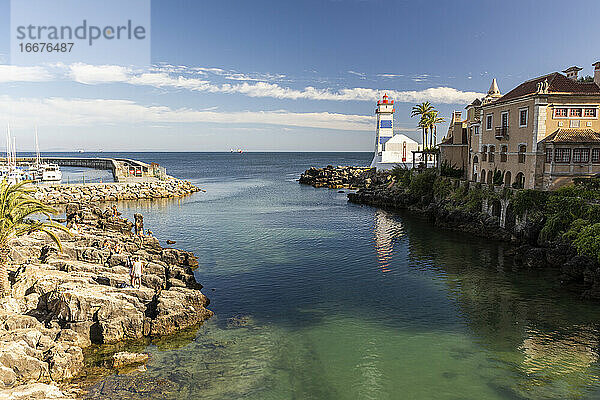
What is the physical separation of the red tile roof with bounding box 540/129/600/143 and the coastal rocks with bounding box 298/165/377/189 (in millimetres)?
60267

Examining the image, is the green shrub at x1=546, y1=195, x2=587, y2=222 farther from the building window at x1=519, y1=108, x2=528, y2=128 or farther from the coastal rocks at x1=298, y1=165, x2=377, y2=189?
the coastal rocks at x1=298, y1=165, x2=377, y2=189

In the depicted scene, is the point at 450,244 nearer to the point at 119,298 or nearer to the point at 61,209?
the point at 119,298

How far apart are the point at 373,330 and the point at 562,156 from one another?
3144 centimetres

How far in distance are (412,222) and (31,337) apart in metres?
48.1

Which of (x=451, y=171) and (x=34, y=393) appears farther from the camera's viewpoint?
(x=451, y=171)

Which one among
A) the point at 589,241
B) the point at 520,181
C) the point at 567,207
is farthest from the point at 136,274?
the point at 520,181

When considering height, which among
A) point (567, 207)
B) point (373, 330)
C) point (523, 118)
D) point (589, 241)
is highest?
point (523, 118)

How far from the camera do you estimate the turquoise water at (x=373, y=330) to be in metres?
19.2

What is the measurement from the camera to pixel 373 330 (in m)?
25.0

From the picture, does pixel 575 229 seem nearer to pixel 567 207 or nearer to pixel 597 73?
pixel 567 207

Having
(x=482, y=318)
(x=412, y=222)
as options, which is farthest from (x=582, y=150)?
(x=482, y=318)

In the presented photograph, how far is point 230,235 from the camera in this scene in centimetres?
5012

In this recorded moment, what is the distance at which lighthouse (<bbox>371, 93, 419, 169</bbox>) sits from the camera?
107 metres

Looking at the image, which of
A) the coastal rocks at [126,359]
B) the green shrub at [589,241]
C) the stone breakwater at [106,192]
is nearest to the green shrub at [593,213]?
the green shrub at [589,241]
